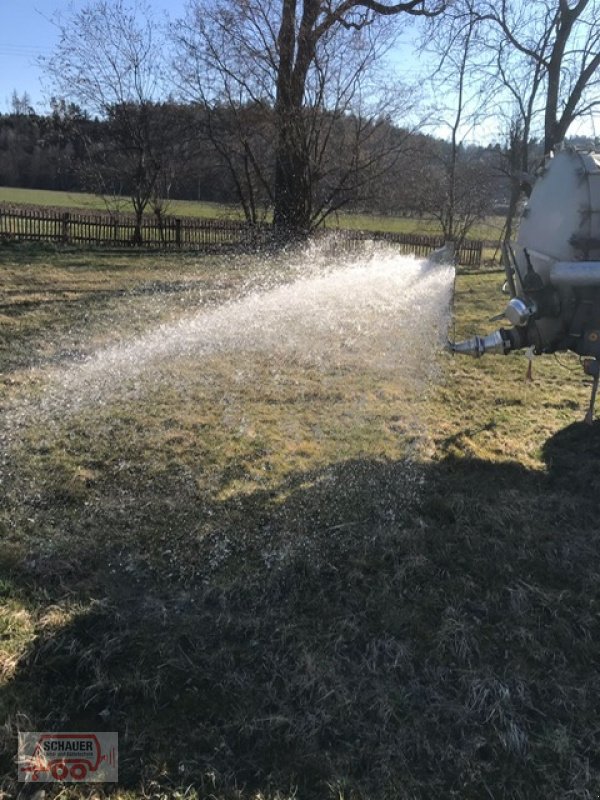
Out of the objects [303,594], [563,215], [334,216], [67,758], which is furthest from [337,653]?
[334,216]

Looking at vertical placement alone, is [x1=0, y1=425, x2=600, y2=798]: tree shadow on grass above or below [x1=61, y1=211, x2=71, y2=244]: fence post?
below

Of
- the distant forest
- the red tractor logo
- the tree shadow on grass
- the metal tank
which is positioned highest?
the distant forest

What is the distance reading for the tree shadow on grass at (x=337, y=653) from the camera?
2.21 m

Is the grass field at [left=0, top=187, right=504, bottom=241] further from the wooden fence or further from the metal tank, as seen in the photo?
the metal tank

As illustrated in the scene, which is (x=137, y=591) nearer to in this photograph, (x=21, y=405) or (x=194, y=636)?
(x=194, y=636)

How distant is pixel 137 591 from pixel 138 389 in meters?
2.97

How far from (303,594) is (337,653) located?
0.42 meters

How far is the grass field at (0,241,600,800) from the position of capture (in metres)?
2.25

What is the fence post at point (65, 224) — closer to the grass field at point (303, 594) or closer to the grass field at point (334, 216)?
the grass field at point (334, 216)

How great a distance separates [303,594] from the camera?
121 inches

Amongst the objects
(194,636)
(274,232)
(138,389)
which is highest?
(274,232)

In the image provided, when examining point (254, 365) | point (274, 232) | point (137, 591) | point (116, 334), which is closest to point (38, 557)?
point (137, 591)

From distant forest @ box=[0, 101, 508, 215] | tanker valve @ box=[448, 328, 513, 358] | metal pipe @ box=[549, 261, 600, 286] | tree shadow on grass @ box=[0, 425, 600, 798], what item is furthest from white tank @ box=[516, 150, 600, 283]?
distant forest @ box=[0, 101, 508, 215]

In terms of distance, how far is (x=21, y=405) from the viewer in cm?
518
